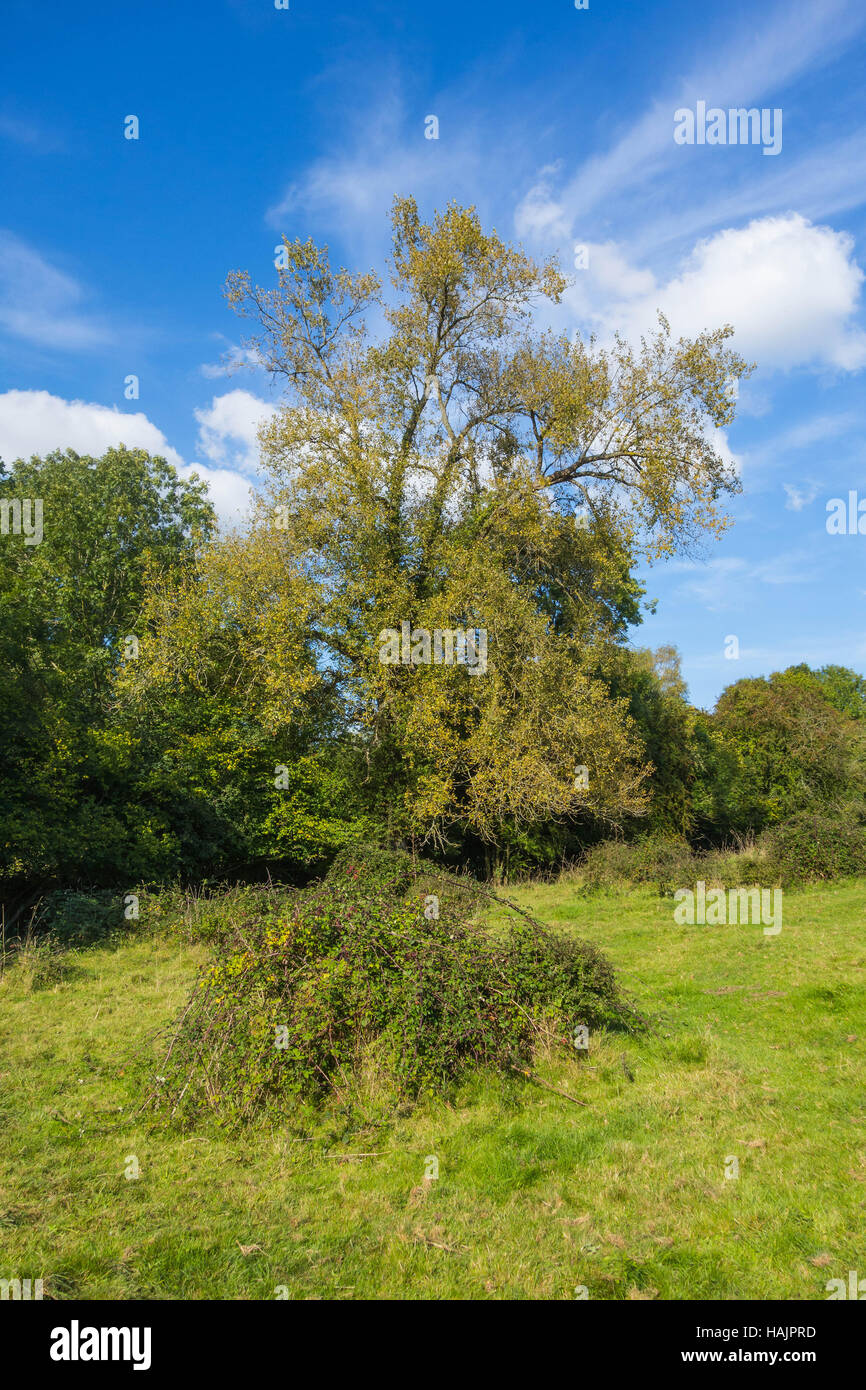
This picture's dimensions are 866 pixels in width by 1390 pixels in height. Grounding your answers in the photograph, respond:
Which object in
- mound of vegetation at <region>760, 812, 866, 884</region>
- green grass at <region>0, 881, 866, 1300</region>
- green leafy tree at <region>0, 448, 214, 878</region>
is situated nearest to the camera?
green grass at <region>0, 881, 866, 1300</region>

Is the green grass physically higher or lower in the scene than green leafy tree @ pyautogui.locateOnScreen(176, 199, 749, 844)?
lower

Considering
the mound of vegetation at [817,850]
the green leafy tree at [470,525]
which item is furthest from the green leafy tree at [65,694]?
the mound of vegetation at [817,850]

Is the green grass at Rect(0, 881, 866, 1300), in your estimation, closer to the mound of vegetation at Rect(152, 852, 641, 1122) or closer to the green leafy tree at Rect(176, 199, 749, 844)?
the mound of vegetation at Rect(152, 852, 641, 1122)

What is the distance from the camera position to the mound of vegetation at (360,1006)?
6.26 metres

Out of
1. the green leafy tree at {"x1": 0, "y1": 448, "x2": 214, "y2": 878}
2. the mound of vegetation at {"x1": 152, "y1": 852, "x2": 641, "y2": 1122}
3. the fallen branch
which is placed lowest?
the fallen branch

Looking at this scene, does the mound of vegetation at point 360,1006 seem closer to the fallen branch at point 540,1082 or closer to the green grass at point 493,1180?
the fallen branch at point 540,1082

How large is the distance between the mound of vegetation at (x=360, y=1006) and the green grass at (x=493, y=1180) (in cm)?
34

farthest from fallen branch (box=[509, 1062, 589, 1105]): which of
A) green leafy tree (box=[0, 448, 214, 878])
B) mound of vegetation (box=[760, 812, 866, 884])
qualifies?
mound of vegetation (box=[760, 812, 866, 884])

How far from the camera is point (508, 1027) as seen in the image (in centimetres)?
702

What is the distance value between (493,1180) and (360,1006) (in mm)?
1934

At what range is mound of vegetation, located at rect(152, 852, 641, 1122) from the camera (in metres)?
6.26

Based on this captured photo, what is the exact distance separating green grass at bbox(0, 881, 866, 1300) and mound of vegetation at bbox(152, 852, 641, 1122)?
336 millimetres

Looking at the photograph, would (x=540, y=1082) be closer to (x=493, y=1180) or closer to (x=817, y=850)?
(x=493, y=1180)

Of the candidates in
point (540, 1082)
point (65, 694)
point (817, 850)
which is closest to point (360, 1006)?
point (540, 1082)
